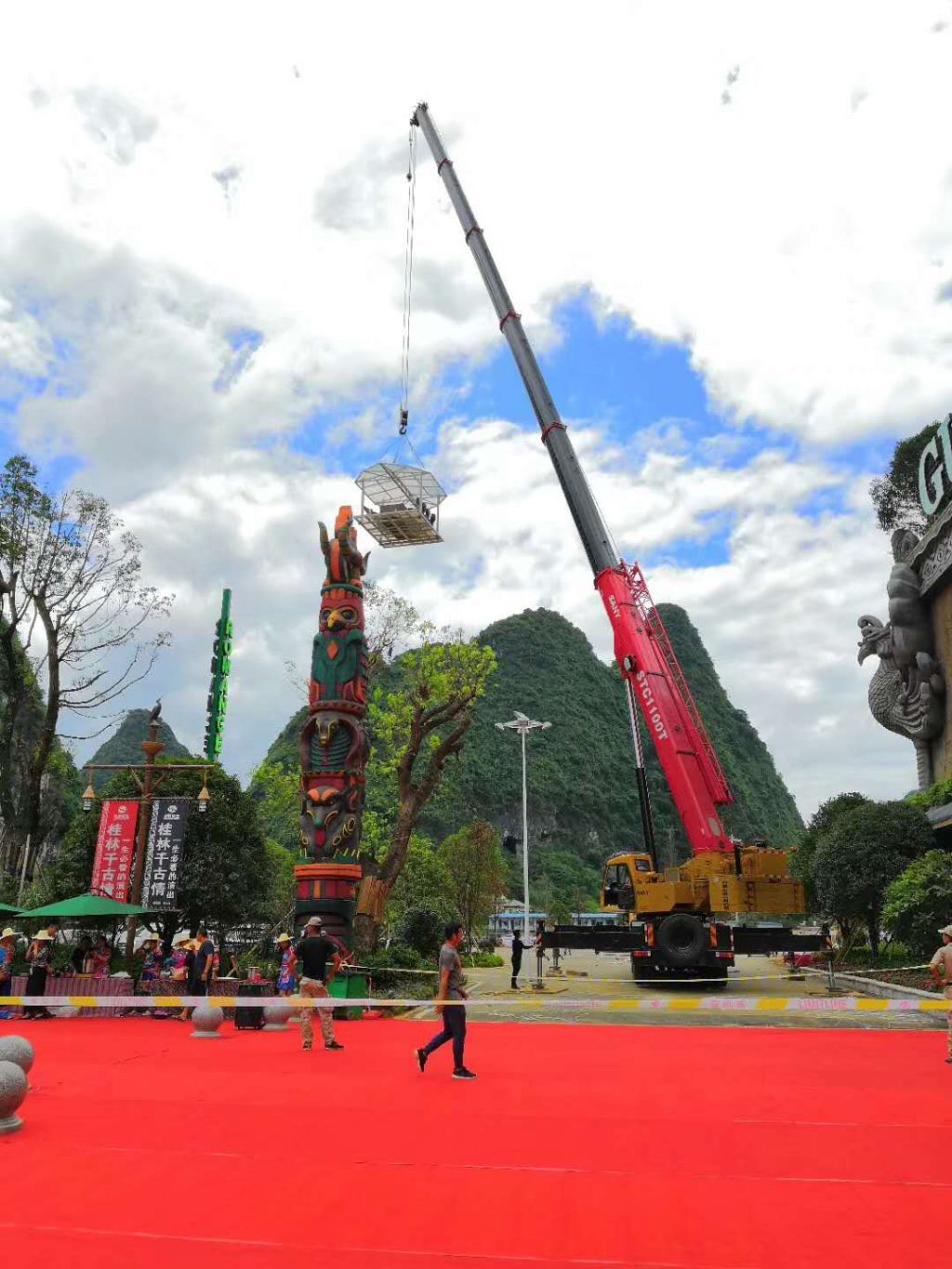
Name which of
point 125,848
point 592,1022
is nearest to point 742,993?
point 592,1022

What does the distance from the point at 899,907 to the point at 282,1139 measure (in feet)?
47.8

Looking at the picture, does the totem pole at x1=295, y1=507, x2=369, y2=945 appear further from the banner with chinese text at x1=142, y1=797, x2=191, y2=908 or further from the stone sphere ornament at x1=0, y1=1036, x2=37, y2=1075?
the stone sphere ornament at x1=0, y1=1036, x2=37, y2=1075

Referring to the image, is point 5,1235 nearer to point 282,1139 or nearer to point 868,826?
point 282,1139

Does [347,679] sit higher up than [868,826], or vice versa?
[347,679]

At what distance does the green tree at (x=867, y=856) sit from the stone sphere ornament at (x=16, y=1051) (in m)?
18.7

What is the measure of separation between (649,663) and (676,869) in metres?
4.60

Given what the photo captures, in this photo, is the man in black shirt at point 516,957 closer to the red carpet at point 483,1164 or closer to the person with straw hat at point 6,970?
the person with straw hat at point 6,970

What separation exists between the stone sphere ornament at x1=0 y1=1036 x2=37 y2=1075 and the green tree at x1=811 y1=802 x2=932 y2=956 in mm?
18681

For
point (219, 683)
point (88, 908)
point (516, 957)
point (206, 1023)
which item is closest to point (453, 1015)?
point (206, 1023)

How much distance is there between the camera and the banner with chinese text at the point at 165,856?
18031 millimetres

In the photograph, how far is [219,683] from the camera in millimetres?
44406

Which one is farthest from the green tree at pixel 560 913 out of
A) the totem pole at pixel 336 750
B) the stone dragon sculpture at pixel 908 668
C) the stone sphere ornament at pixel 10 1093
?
the stone sphere ornament at pixel 10 1093

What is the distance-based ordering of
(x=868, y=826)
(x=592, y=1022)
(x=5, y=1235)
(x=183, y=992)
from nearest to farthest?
(x=5, y=1235)
(x=592, y=1022)
(x=183, y=992)
(x=868, y=826)

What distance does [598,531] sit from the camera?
21.7 meters
